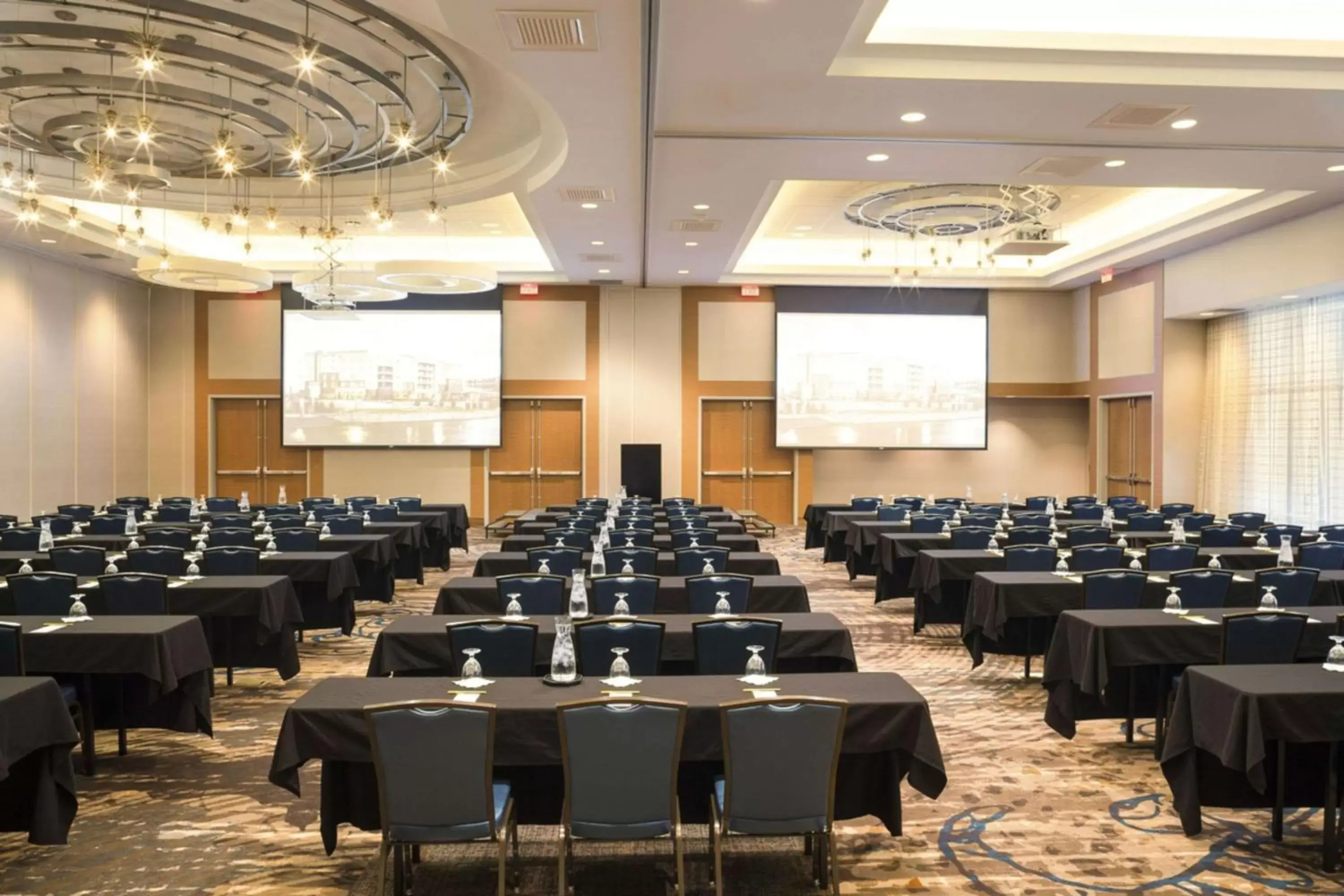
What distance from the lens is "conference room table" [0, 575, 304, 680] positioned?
22.2ft

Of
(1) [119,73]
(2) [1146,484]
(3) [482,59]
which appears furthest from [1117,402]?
(1) [119,73]

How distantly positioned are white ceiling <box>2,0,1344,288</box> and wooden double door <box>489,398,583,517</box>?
6.74m

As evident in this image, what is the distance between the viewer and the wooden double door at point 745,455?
64.5 feet

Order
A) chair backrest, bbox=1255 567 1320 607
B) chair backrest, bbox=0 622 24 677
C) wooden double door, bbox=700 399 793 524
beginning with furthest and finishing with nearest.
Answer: wooden double door, bbox=700 399 793 524 < chair backrest, bbox=1255 567 1320 607 < chair backrest, bbox=0 622 24 677

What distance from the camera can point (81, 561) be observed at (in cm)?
804

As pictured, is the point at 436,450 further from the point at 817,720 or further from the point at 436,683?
the point at 817,720

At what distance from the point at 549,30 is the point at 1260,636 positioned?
584 cm

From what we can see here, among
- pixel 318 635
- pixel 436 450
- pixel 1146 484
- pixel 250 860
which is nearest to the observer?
pixel 250 860

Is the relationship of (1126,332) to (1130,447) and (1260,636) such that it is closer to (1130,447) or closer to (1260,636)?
(1130,447)

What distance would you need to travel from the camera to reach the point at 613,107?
8477mm

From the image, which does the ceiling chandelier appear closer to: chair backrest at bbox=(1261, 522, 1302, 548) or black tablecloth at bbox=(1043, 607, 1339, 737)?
black tablecloth at bbox=(1043, 607, 1339, 737)

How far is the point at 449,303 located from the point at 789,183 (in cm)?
829

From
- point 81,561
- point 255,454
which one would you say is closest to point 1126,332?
point 81,561

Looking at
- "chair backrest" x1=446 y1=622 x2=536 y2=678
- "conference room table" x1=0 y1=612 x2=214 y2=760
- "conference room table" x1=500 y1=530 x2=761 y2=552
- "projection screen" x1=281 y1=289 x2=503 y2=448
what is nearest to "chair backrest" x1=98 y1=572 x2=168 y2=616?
"conference room table" x1=0 y1=612 x2=214 y2=760
